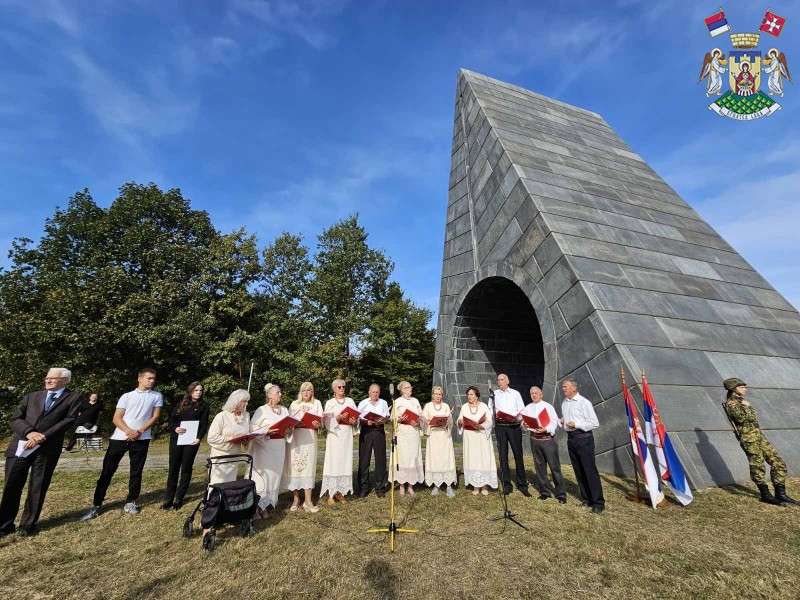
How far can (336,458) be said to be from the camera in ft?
18.8

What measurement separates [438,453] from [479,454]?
67cm

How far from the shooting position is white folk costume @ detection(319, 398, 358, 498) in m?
5.69

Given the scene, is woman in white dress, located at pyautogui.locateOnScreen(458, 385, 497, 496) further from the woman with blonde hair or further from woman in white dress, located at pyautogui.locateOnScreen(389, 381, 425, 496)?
the woman with blonde hair

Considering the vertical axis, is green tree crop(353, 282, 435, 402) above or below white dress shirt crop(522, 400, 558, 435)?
above

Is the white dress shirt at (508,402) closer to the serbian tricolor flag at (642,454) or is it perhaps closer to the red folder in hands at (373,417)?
the serbian tricolor flag at (642,454)

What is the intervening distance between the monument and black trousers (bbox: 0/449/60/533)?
790 centimetres

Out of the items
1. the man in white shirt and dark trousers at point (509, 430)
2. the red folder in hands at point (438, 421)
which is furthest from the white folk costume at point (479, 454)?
the red folder in hands at point (438, 421)

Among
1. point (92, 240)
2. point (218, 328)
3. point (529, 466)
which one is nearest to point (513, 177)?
point (529, 466)

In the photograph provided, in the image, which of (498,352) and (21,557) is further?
(498,352)

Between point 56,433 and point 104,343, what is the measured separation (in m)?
15.7

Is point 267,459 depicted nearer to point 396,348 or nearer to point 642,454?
point 642,454

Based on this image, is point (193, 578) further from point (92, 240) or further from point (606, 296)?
point (92, 240)

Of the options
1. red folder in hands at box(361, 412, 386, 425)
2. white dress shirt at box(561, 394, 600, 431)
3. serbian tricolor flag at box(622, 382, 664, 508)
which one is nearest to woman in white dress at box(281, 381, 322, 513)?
red folder in hands at box(361, 412, 386, 425)

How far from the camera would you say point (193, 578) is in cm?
329
